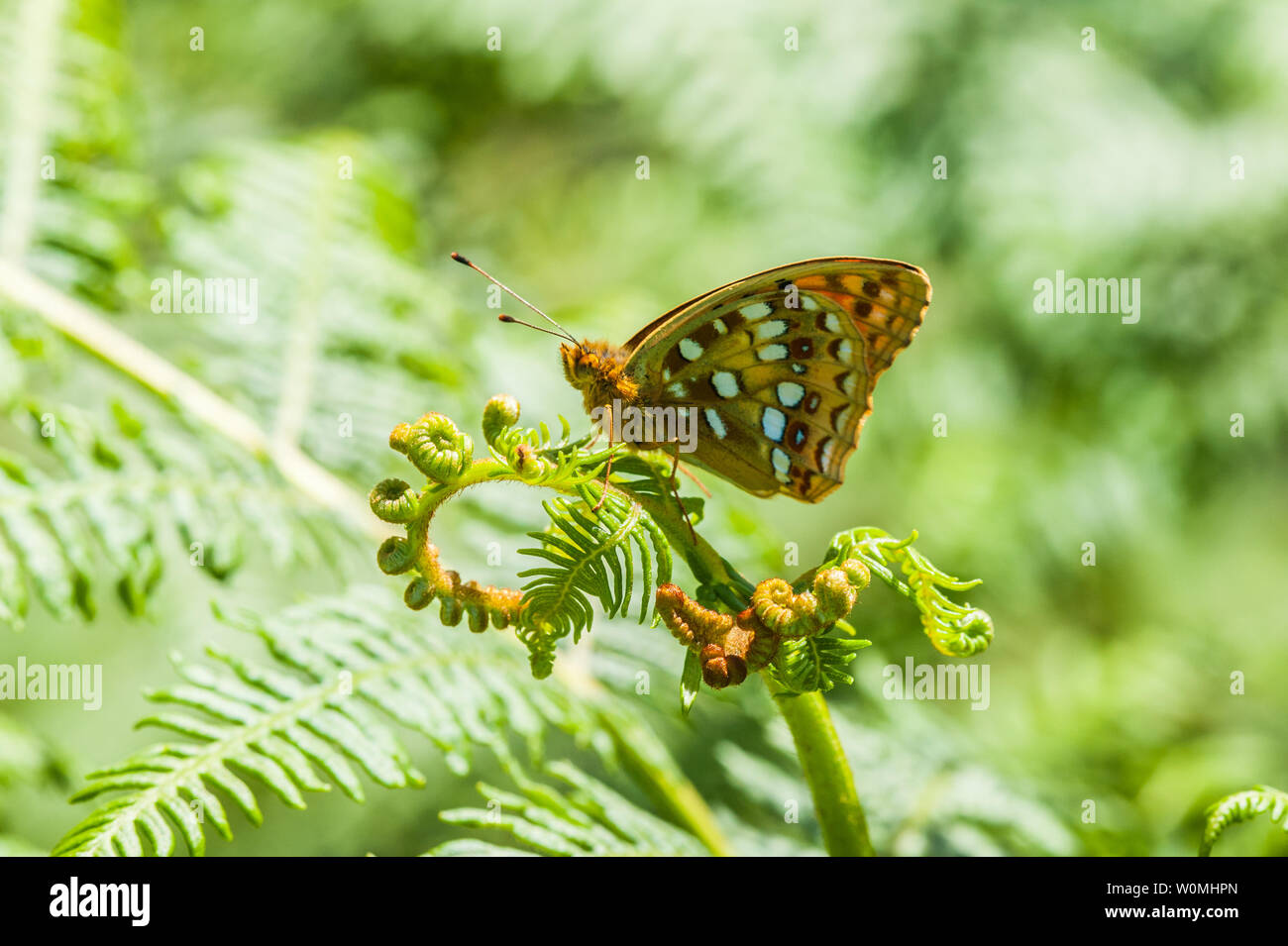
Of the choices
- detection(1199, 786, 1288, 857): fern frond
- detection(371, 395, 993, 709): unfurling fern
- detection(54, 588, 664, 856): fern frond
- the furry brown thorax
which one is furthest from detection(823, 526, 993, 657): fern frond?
detection(54, 588, 664, 856): fern frond

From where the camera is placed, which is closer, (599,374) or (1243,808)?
(1243,808)

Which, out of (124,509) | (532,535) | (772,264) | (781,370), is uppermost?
(772,264)

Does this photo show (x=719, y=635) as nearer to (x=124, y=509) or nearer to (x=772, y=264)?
(x=124, y=509)

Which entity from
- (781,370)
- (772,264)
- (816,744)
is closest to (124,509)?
(781,370)

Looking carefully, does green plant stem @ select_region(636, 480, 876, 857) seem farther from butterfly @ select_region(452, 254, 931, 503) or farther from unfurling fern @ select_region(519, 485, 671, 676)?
butterfly @ select_region(452, 254, 931, 503)

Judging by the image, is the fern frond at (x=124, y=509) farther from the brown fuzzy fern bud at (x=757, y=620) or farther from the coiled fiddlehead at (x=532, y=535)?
the brown fuzzy fern bud at (x=757, y=620)
